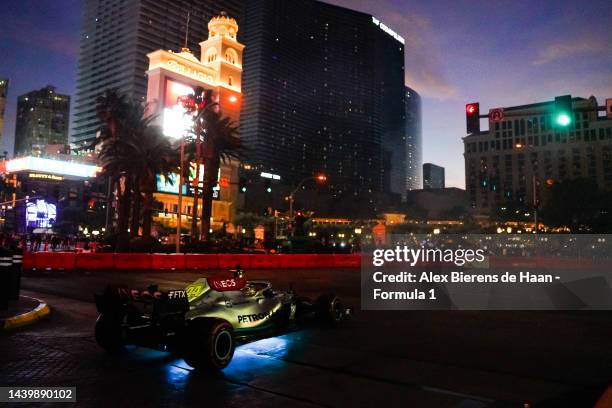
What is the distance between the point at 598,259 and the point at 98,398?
140 feet

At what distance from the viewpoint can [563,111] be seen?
15.3 m

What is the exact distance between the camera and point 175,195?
287 ft

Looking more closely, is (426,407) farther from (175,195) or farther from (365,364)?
(175,195)

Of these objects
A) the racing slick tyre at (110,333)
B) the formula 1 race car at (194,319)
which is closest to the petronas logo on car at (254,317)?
the formula 1 race car at (194,319)

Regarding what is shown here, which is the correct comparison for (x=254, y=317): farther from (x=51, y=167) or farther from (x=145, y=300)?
(x=51, y=167)

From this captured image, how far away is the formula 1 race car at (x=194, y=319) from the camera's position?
6223 millimetres

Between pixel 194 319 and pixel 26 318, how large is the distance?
5.35 m

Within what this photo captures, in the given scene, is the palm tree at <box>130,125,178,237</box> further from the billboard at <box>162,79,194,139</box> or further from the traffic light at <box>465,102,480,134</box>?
the billboard at <box>162,79,194,139</box>

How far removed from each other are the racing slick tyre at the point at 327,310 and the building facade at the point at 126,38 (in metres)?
143

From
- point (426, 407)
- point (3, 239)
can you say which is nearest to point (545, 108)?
point (426, 407)

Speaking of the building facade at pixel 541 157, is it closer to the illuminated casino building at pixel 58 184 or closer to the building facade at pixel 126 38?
the building facade at pixel 126 38

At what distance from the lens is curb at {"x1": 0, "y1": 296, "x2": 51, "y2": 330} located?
8.93 meters

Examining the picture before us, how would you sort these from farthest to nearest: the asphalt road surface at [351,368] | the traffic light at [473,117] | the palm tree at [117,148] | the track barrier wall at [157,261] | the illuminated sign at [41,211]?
the illuminated sign at [41,211], the palm tree at [117,148], the track barrier wall at [157,261], the traffic light at [473,117], the asphalt road surface at [351,368]

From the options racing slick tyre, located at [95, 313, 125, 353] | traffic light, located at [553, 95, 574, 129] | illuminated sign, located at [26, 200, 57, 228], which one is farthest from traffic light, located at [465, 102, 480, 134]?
illuminated sign, located at [26, 200, 57, 228]
